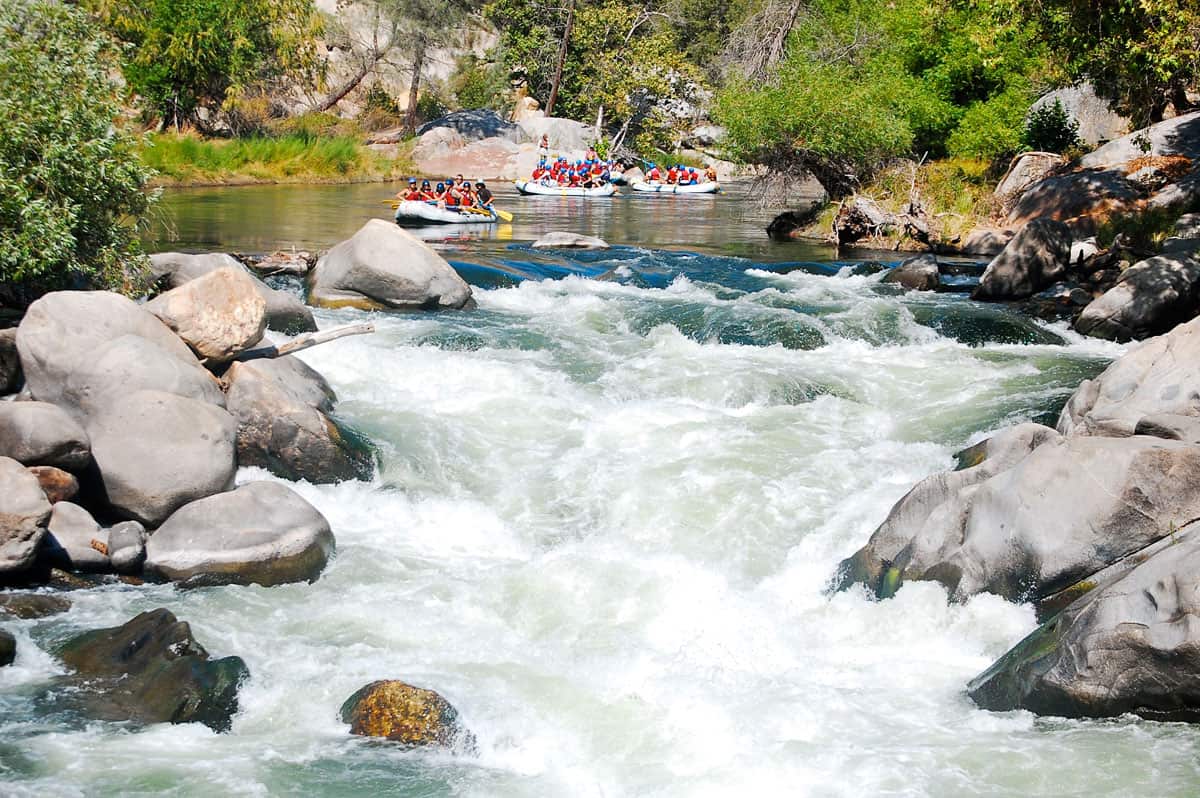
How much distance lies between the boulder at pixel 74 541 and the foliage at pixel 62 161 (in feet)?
8.30

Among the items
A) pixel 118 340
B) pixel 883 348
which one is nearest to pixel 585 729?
pixel 118 340

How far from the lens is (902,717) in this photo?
5.84 meters

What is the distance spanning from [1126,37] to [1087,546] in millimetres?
8773

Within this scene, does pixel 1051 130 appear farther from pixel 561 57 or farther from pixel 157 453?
pixel 561 57

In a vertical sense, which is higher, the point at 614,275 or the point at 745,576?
the point at 614,275

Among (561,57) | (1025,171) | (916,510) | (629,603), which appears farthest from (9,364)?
(561,57)

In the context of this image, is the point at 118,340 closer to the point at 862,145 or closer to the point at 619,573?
the point at 619,573

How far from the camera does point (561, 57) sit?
39.1m

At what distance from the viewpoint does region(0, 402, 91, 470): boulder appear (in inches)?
291

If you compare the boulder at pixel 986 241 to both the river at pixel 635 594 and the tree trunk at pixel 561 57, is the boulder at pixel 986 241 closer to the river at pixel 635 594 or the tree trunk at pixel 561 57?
the river at pixel 635 594

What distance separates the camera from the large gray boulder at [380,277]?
1362 centimetres

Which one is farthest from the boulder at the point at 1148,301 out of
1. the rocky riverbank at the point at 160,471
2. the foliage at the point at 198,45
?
the foliage at the point at 198,45

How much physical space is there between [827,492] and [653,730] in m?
3.57

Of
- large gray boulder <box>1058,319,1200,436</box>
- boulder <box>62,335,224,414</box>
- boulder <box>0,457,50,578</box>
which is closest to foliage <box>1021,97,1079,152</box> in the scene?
large gray boulder <box>1058,319,1200,436</box>
